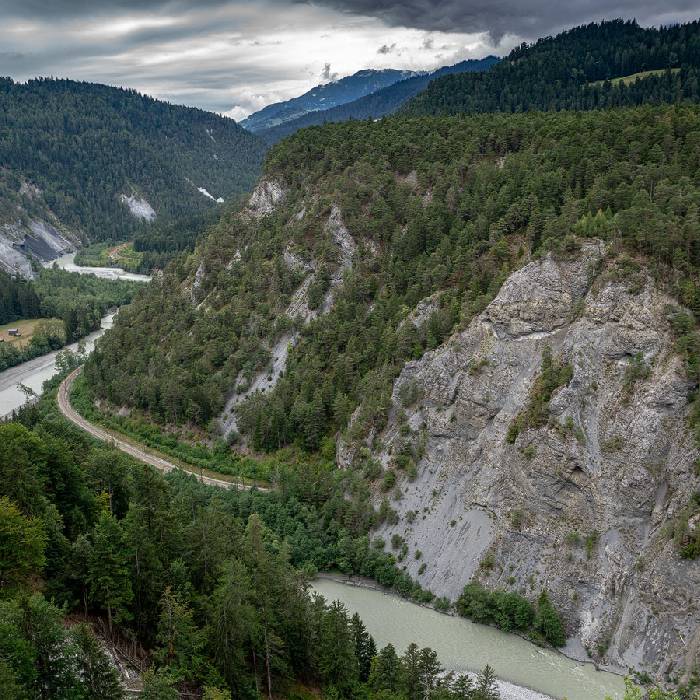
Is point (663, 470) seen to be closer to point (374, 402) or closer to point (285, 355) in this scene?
point (374, 402)

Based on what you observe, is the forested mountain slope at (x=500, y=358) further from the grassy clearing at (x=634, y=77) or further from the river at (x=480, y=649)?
the grassy clearing at (x=634, y=77)

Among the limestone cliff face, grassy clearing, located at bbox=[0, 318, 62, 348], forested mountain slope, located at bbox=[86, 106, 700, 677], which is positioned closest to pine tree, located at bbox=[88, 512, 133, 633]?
forested mountain slope, located at bbox=[86, 106, 700, 677]

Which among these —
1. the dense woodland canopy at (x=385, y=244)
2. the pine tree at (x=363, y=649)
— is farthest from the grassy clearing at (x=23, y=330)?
the pine tree at (x=363, y=649)

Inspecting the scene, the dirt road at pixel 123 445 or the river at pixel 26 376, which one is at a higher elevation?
the river at pixel 26 376

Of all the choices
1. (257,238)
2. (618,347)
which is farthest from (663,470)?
(257,238)

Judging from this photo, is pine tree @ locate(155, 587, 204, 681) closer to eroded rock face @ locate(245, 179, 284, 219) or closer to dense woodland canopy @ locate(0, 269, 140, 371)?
eroded rock face @ locate(245, 179, 284, 219)

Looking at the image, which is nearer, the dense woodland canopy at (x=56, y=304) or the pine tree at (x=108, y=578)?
the pine tree at (x=108, y=578)
